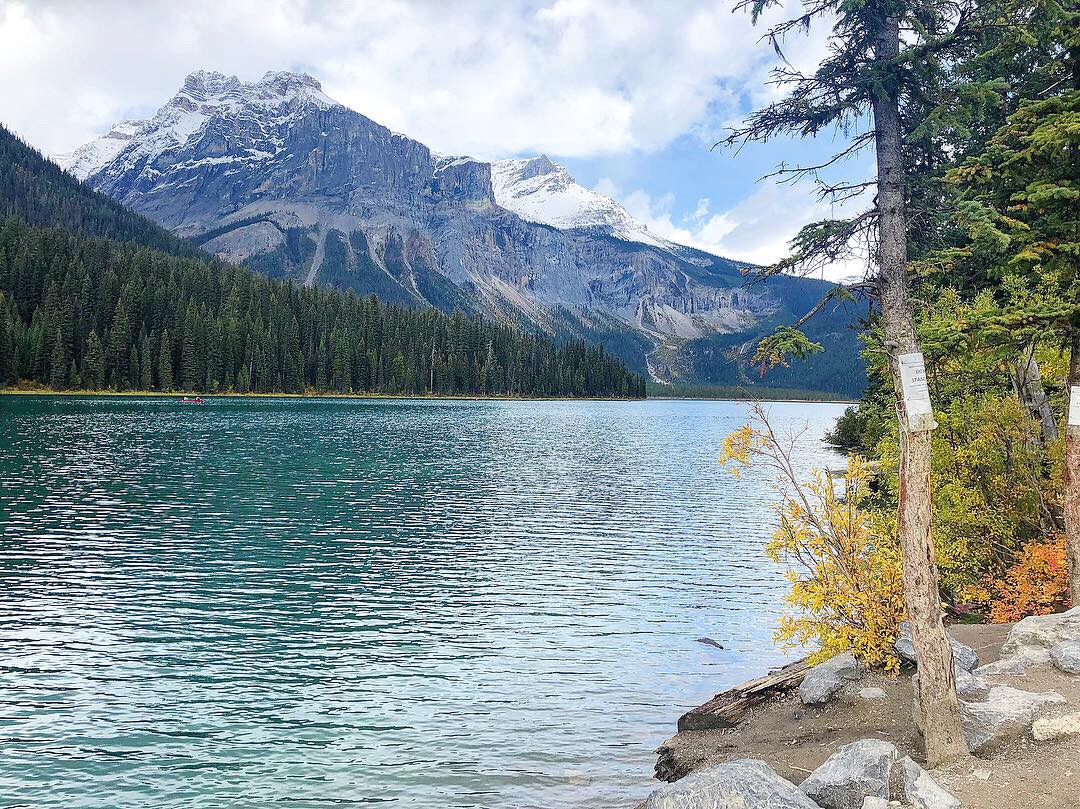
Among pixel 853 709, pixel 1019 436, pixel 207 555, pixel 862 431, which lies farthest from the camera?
pixel 862 431

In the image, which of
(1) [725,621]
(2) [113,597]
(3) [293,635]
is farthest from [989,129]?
(2) [113,597]

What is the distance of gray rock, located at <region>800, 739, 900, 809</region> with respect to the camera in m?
10.8

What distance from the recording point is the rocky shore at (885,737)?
10258 millimetres

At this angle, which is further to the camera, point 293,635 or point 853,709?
point 293,635

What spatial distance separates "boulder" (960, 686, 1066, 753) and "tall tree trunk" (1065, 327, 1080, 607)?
5355 millimetres

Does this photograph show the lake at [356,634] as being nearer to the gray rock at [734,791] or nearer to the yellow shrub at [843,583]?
the gray rock at [734,791]

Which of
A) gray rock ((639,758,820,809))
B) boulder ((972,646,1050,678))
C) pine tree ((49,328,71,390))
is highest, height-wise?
pine tree ((49,328,71,390))

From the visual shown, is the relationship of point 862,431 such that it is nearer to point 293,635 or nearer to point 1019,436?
point 1019,436

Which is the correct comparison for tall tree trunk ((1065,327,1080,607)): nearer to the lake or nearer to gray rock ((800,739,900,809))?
gray rock ((800,739,900,809))

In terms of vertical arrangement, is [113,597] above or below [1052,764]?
below

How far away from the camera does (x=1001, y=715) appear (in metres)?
11.7

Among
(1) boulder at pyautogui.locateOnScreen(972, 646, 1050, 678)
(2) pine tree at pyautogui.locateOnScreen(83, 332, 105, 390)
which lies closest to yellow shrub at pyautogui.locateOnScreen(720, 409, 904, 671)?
(1) boulder at pyautogui.locateOnScreen(972, 646, 1050, 678)

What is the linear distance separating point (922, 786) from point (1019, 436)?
17160mm

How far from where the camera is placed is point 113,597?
27625mm
